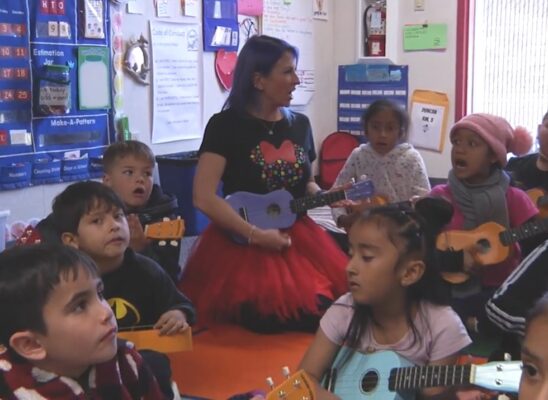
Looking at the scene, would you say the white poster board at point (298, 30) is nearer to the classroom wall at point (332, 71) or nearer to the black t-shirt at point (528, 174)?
the classroom wall at point (332, 71)

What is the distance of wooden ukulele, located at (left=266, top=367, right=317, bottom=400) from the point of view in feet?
4.20

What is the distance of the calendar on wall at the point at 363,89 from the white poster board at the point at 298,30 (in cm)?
21

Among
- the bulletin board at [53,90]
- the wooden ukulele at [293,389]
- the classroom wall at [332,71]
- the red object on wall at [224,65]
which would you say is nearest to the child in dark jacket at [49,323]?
the wooden ukulele at [293,389]

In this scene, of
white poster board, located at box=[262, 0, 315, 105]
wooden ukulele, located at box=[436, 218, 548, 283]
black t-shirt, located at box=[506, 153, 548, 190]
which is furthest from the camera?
white poster board, located at box=[262, 0, 315, 105]

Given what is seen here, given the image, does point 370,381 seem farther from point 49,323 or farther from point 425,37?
point 425,37

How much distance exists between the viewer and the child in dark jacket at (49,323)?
1.12m

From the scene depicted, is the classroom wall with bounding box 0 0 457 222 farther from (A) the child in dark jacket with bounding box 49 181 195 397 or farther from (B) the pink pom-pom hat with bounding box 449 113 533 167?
(B) the pink pom-pom hat with bounding box 449 113 533 167

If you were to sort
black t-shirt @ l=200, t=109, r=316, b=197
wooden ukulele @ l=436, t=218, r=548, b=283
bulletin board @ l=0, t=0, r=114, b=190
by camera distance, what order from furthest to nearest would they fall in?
bulletin board @ l=0, t=0, r=114, b=190
black t-shirt @ l=200, t=109, r=316, b=197
wooden ukulele @ l=436, t=218, r=548, b=283

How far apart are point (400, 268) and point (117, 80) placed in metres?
1.79

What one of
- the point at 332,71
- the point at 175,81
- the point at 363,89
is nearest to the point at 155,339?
the point at 175,81

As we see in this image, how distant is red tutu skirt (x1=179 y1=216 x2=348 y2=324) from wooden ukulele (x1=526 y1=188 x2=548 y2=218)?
687 millimetres

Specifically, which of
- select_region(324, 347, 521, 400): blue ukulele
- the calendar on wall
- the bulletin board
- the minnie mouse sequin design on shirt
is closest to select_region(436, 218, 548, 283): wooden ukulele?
the minnie mouse sequin design on shirt

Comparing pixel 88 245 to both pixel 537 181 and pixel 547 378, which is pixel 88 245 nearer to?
pixel 547 378

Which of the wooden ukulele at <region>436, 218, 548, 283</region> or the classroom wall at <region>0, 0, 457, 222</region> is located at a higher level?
the classroom wall at <region>0, 0, 457, 222</region>
